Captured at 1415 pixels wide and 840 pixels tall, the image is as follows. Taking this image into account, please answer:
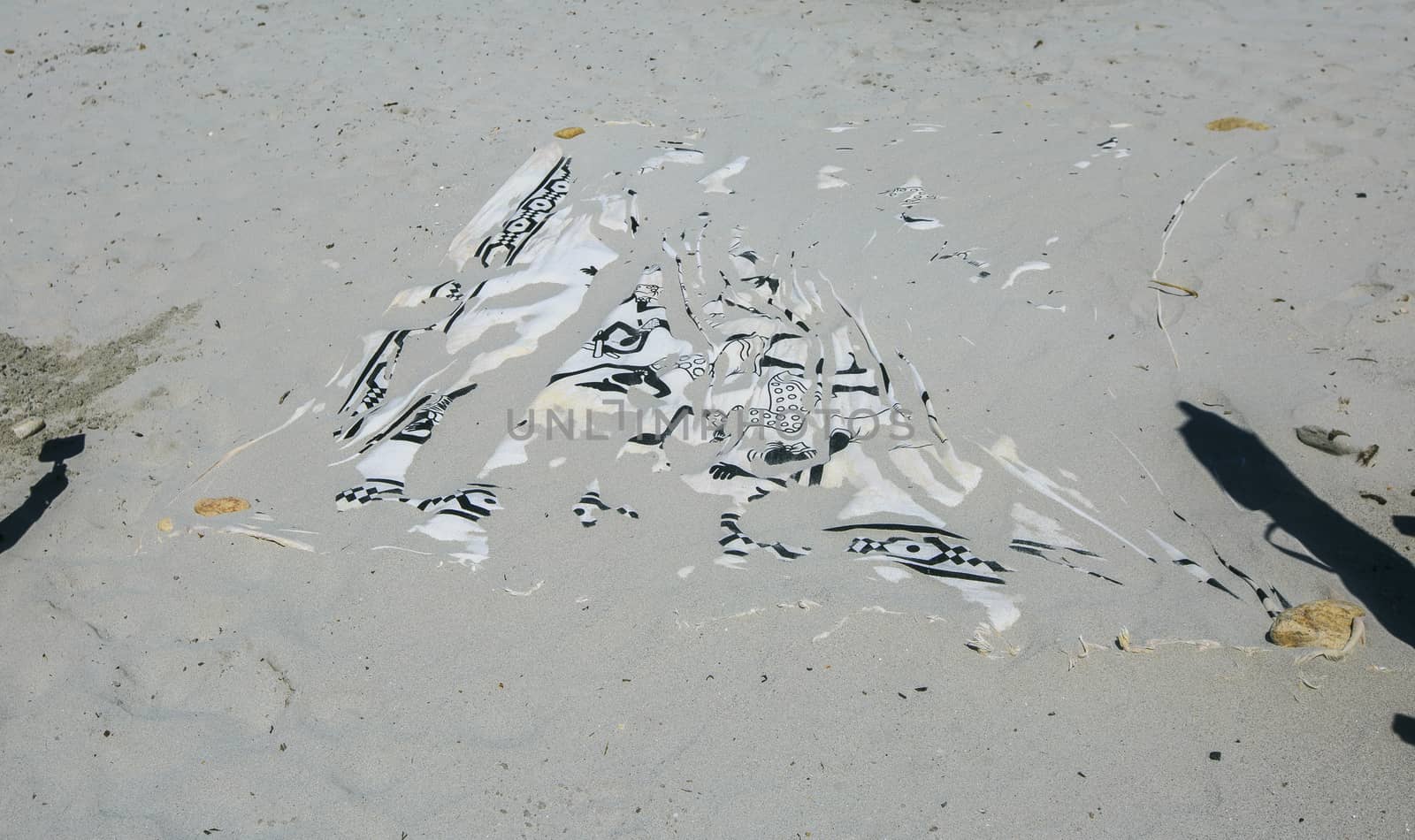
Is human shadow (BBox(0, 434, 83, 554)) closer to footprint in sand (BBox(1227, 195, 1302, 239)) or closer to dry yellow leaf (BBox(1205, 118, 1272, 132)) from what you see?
footprint in sand (BBox(1227, 195, 1302, 239))

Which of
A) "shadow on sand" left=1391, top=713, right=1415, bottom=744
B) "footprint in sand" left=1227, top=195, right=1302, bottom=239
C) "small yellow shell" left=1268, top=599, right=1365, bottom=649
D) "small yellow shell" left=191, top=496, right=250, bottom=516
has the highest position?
"footprint in sand" left=1227, top=195, right=1302, bottom=239

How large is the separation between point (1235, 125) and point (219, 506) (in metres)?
4.27

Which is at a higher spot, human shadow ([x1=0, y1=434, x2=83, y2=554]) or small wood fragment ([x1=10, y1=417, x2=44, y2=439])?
small wood fragment ([x1=10, y1=417, x2=44, y2=439])

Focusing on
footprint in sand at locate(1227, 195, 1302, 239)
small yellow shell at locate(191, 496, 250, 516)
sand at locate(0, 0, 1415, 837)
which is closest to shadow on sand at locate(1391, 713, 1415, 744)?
sand at locate(0, 0, 1415, 837)

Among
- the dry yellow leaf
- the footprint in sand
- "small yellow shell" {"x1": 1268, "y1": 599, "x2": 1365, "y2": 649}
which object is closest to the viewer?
"small yellow shell" {"x1": 1268, "y1": 599, "x2": 1365, "y2": 649}

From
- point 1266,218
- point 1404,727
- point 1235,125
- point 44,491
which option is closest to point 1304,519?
point 1404,727

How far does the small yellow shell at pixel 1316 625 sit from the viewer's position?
70.3 inches

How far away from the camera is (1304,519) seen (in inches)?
81.6

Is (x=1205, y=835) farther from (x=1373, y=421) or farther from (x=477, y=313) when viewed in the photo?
(x=477, y=313)

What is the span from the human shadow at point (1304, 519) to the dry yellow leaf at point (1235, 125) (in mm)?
2112

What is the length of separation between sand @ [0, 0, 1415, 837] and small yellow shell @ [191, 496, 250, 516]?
7 cm

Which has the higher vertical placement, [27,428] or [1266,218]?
[1266,218]

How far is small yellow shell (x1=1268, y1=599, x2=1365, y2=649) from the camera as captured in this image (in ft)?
5.86

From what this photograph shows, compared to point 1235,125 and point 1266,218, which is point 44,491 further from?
point 1235,125
